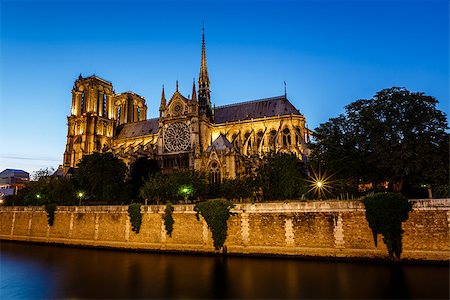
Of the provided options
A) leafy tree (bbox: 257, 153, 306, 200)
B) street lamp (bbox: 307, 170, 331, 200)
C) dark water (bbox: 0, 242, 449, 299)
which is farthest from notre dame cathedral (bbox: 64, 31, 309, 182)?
dark water (bbox: 0, 242, 449, 299)

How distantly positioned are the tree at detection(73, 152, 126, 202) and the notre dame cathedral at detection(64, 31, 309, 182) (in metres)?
9.40

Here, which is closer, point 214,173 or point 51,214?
point 51,214

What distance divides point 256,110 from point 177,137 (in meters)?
14.4

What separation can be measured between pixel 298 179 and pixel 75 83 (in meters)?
58.5

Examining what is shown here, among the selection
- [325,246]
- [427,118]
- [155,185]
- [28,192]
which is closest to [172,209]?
[155,185]

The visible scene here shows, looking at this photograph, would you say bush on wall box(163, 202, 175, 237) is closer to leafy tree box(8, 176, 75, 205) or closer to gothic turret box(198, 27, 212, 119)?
leafy tree box(8, 176, 75, 205)

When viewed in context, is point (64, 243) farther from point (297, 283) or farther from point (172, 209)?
point (297, 283)

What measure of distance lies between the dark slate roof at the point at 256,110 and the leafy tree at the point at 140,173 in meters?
16.8

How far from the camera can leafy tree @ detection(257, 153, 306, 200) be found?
95.5ft

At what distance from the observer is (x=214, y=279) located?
17094 millimetres

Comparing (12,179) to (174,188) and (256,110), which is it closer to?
(256,110)

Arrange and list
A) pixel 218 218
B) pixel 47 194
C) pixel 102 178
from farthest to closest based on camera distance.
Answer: pixel 47 194 < pixel 102 178 < pixel 218 218

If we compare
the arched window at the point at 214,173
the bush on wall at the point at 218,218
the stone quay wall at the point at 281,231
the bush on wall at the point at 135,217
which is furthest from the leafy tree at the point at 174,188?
the bush on wall at the point at 218,218

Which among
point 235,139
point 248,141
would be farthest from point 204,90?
point 248,141
